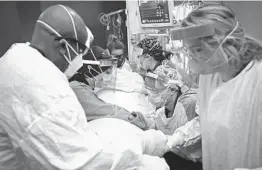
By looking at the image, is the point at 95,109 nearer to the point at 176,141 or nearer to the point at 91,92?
the point at 91,92

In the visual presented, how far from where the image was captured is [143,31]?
2.29m

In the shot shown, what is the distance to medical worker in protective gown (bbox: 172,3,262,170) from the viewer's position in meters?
1.04

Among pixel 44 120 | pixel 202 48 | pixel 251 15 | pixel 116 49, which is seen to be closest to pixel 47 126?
pixel 44 120

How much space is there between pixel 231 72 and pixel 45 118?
838 millimetres

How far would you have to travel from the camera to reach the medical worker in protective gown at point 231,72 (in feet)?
3.41

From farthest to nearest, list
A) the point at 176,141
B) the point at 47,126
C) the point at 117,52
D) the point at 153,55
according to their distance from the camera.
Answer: the point at 117,52, the point at 153,55, the point at 176,141, the point at 47,126

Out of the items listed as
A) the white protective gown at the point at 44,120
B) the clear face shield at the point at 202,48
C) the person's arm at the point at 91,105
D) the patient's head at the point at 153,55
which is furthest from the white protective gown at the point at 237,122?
the patient's head at the point at 153,55

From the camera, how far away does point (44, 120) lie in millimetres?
892

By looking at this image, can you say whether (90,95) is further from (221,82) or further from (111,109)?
(221,82)

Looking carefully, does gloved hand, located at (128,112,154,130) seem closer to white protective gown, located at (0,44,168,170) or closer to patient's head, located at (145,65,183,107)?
patient's head, located at (145,65,183,107)

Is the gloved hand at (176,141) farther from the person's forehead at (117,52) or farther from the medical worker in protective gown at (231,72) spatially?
the person's forehead at (117,52)

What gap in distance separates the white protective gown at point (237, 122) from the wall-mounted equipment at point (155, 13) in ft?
3.28

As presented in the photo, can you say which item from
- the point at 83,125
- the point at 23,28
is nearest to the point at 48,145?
the point at 83,125

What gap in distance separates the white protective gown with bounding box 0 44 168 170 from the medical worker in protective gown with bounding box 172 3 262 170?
1.73 feet
